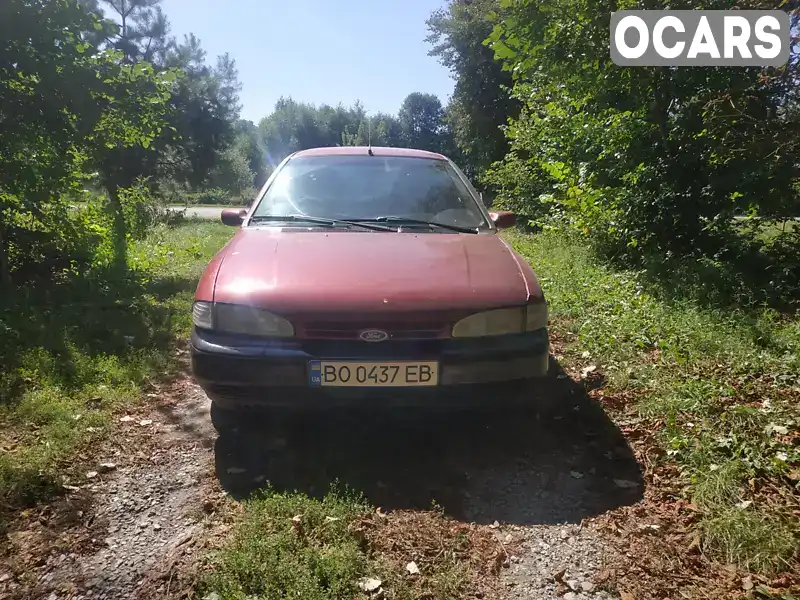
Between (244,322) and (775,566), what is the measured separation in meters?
2.39

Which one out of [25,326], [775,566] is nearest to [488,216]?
[775,566]

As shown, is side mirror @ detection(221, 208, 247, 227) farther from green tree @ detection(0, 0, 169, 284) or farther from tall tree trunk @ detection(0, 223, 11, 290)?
tall tree trunk @ detection(0, 223, 11, 290)

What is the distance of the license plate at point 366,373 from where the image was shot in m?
2.63

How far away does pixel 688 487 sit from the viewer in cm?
269

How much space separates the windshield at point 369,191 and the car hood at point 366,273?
338 millimetres

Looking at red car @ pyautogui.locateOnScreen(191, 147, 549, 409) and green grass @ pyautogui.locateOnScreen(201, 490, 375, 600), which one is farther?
red car @ pyautogui.locateOnScreen(191, 147, 549, 409)

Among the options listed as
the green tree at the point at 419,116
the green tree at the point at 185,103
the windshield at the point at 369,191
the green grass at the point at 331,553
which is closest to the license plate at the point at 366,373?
the green grass at the point at 331,553

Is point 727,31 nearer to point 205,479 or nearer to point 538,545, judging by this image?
point 538,545

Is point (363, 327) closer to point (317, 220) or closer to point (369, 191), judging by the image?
point (317, 220)

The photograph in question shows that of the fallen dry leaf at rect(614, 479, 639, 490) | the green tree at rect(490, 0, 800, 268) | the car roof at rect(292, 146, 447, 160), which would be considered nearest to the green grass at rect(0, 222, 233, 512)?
the car roof at rect(292, 146, 447, 160)

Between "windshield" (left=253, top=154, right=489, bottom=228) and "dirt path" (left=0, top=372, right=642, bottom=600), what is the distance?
1312 millimetres

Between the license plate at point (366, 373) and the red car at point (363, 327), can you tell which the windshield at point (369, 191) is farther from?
the license plate at point (366, 373)

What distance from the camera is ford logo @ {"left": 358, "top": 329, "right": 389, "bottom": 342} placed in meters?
2.65

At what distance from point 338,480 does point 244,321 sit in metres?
0.87
